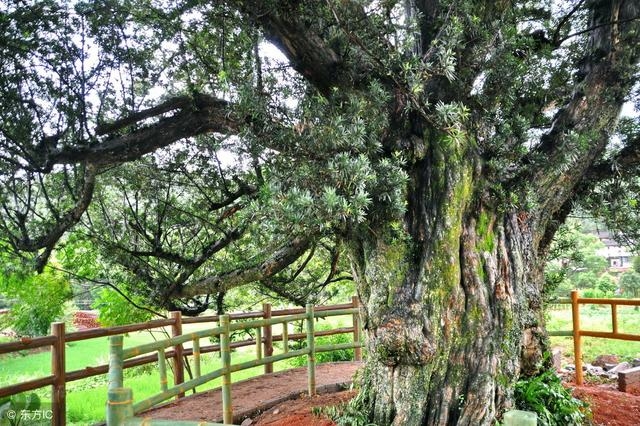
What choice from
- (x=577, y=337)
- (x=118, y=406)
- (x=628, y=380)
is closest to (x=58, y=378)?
(x=118, y=406)

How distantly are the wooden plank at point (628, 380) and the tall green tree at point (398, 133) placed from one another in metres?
2.01

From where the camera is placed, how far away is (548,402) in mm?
4414

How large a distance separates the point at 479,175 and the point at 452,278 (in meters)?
0.97

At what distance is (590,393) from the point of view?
5586 millimetres

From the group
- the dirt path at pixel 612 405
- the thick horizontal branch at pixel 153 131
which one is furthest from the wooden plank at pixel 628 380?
the thick horizontal branch at pixel 153 131

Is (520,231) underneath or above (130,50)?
underneath

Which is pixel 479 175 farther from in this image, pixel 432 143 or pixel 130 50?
pixel 130 50

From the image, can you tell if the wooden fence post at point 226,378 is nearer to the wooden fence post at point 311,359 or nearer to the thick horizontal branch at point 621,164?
the wooden fence post at point 311,359

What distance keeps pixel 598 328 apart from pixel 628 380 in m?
9.32

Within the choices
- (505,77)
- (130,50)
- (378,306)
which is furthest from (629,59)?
(130,50)

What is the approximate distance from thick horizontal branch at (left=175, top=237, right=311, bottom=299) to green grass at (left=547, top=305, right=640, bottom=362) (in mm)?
3561

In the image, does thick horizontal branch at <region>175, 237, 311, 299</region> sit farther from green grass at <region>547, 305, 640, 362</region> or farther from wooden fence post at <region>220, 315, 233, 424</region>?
green grass at <region>547, 305, 640, 362</region>

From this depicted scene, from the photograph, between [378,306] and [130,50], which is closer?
[378,306]

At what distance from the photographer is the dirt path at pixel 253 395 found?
4977 mm
